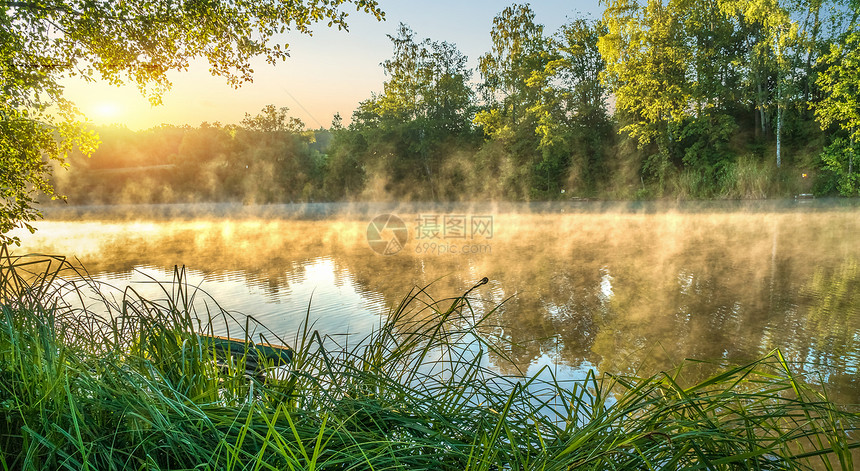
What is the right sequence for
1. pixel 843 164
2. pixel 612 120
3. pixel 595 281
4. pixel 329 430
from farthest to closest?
pixel 612 120 < pixel 843 164 < pixel 595 281 < pixel 329 430

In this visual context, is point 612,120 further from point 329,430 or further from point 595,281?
point 329,430

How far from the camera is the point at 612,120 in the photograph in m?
26.8

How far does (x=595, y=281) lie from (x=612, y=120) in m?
22.6

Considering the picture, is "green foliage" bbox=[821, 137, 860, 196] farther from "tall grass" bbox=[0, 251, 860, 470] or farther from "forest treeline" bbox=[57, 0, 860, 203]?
"tall grass" bbox=[0, 251, 860, 470]

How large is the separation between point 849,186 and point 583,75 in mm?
14048

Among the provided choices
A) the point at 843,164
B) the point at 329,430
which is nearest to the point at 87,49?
the point at 329,430

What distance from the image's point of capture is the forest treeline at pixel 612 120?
763 inches

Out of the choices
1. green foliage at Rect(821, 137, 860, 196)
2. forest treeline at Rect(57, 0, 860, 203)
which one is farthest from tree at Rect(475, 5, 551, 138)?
green foliage at Rect(821, 137, 860, 196)

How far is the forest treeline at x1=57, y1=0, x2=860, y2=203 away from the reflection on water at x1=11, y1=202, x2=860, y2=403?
287 inches

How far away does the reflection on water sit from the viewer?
414 centimetres

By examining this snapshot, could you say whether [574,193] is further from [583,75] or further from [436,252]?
[436,252]

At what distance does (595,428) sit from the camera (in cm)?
111

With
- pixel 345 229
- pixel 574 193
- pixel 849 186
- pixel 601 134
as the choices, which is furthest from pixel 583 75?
pixel 345 229

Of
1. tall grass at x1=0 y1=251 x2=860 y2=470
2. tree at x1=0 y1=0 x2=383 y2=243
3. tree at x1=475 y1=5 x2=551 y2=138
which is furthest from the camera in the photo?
tree at x1=475 y1=5 x2=551 y2=138
